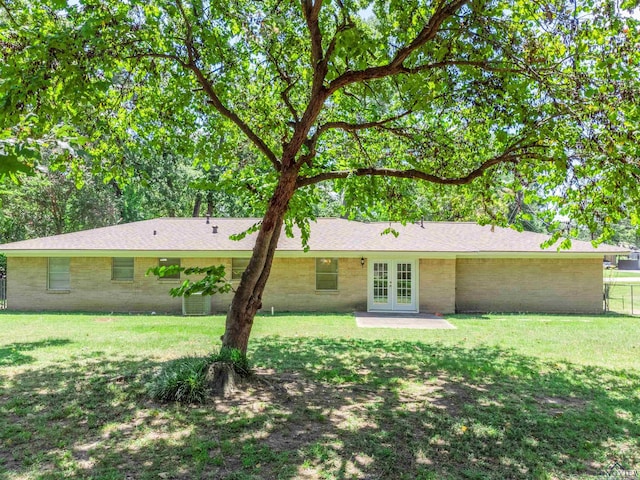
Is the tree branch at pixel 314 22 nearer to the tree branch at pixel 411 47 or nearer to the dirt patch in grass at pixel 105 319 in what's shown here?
the tree branch at pixel 411 47

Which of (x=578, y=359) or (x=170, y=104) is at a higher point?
(x=170, y=104)

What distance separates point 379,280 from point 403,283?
938 mm

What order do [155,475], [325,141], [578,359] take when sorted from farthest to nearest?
[325,141] → [578,359] → [155,475]

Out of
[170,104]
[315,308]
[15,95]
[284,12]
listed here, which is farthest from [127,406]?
[315,308]

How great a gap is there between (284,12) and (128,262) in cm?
1237

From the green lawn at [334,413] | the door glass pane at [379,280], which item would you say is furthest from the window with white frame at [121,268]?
the door glass pane at [379,280]

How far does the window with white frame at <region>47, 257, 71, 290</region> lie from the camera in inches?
668

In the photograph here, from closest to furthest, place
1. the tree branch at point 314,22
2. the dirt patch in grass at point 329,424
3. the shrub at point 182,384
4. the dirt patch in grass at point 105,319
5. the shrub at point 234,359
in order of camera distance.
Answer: the dirt patch in grass at point 329,424, the shrub at point 182,384, the tree branch at point 314,22, the shrub at point 234,359, the dirt patch in grass at point 105,319

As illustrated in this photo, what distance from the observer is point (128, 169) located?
7.98m

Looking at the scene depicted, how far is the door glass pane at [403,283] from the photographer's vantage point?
16.8 metres

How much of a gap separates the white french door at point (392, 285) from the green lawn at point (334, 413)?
19.7ft

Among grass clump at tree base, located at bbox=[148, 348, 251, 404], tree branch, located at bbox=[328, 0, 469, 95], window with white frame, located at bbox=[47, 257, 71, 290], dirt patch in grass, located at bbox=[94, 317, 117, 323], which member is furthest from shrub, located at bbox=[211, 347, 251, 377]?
window with white frame, located at bbox=[47, 257, 71, 290]

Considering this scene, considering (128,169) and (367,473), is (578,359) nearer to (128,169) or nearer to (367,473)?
(367,473)

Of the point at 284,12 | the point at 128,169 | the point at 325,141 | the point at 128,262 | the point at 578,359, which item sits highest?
the point at 284,12
